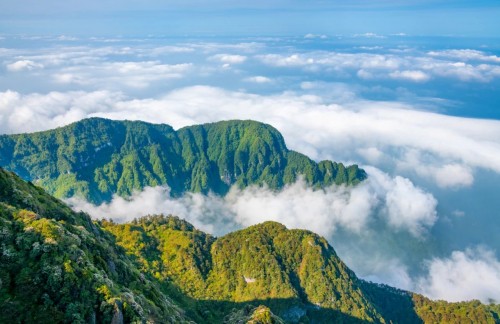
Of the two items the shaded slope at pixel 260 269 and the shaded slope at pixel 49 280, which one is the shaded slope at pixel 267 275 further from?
the shaded slope at pixel 49 280

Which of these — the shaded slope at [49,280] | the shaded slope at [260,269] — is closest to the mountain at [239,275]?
→ the shaded slope at [260,269]

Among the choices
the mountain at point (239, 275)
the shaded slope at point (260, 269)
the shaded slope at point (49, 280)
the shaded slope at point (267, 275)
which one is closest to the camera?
the shaded slope at point (49, 280)

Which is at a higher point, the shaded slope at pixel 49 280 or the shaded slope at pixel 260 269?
the shaded slope at pixel 49 280

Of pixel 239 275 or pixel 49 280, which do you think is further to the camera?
pixel 239 275

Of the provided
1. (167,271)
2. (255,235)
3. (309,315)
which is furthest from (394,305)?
(167,271)

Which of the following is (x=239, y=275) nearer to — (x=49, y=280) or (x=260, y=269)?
(x=260, y=269)

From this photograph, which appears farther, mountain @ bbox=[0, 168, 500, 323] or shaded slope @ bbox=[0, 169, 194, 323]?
mountain @ bbox=[0, 168, 500, 323]

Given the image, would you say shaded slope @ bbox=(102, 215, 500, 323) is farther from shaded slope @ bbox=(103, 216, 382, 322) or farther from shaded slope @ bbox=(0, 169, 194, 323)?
shaded slope @ bbox=(0, 169, 194, 323)

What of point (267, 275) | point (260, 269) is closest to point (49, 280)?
point (267, 275)

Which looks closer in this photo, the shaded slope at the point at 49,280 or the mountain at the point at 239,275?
the shaded slope at the point at 49,280

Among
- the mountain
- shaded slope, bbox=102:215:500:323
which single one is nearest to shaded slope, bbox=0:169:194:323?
the mountain

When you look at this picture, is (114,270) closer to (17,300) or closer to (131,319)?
(131,319)
